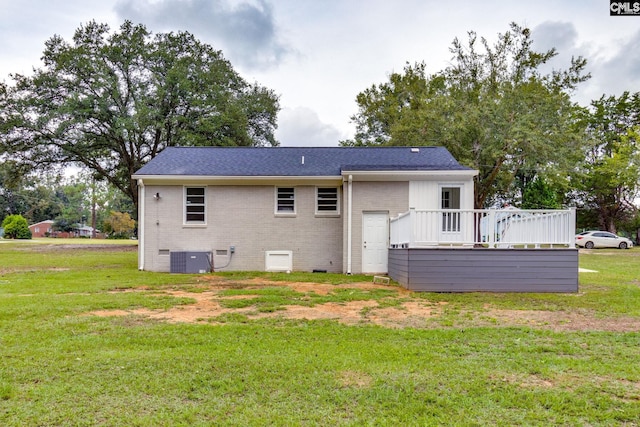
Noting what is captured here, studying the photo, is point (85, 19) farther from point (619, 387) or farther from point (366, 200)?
point (619, 387)

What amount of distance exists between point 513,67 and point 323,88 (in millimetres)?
11523

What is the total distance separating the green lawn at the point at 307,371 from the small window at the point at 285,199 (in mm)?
7313

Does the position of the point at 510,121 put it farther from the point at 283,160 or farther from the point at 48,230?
the point at 48,230

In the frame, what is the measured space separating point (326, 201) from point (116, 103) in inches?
663

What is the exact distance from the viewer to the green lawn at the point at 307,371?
293 cm

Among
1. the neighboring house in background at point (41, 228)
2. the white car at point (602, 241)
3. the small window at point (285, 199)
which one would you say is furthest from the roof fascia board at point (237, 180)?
the neighboring house in background at point (41, 228)

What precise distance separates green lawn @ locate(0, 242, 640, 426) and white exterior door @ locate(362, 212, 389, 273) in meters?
5.82

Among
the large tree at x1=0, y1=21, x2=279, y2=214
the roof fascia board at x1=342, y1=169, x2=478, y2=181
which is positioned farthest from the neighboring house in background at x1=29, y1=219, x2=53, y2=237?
the roof fascia board at x1=342, y1=169, x2=478, y2=181

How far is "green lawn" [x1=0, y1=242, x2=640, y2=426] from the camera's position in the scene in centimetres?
293

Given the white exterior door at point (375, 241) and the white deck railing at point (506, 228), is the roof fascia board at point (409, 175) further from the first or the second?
the white deck railing at point (506, 228)

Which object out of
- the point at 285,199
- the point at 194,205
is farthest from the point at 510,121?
the point at 194,205

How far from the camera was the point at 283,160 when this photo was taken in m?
14.5

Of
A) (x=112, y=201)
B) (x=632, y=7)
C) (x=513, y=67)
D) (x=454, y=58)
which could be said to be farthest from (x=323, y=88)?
(x=112, y=201)

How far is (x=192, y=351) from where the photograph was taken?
432 centimetres
